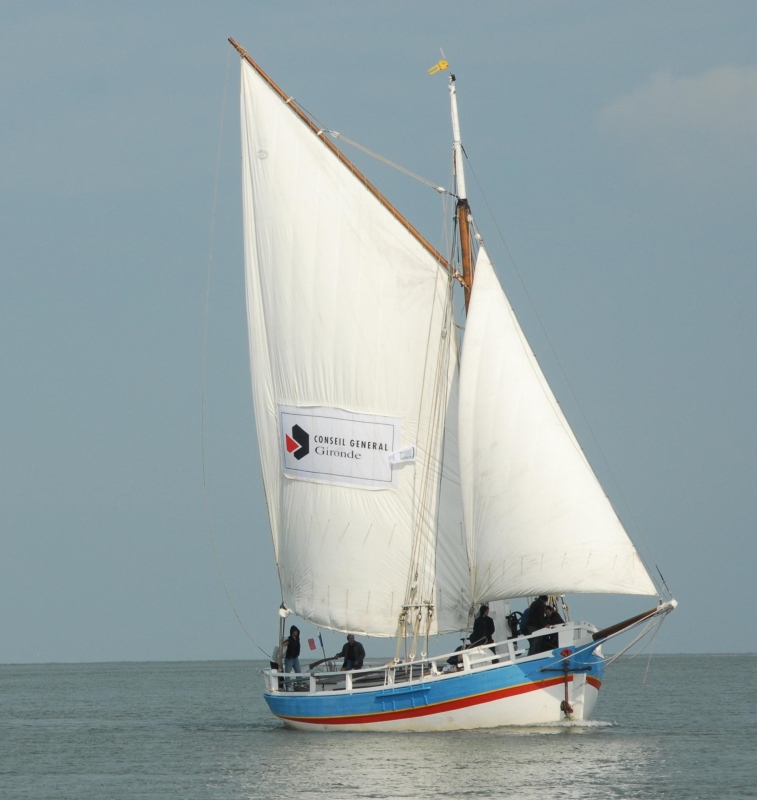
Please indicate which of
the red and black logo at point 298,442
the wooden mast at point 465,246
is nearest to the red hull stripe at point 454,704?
the red and black logo at point 298,442

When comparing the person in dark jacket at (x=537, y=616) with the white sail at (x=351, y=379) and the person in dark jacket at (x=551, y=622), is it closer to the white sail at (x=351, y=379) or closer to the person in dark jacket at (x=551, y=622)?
the person in dark jacket at (x=551, y=622)

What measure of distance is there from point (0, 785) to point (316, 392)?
13.5 meters

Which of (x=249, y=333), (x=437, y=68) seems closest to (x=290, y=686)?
(x=249, y=333)

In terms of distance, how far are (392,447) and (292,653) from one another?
662 cm

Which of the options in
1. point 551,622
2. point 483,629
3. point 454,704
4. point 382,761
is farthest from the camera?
point 551,622

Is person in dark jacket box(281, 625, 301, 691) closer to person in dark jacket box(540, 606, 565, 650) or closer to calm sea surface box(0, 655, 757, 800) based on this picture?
calm sea surface box(0, 655, 757, 800)

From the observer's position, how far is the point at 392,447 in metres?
39.8

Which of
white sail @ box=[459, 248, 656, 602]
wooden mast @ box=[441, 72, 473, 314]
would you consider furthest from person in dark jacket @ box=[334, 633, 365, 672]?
wooden mast @ box=[441, 72, 473, 314]

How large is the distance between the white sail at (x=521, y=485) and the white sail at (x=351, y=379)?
268 cm

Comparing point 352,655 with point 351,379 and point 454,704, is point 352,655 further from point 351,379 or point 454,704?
point 351,379

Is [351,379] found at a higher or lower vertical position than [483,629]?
higher

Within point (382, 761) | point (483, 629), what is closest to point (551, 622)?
point (483, 629)

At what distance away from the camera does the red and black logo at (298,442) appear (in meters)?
40.6

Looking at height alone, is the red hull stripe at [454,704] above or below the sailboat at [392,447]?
below
